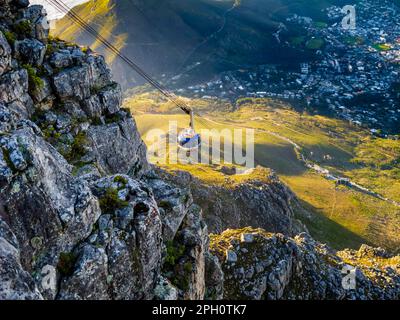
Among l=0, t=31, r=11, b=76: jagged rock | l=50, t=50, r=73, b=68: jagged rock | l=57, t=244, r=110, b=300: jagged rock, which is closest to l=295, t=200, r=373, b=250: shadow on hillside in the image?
l=50, t=50, r=73, b=68: jagged rock

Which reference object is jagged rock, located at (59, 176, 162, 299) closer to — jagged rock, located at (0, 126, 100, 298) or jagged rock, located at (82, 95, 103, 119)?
jagged rock, located at (0, 126, 100, 298)

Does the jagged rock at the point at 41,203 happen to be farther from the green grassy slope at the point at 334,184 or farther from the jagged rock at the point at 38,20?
the green grassy slope at the point at 334,184

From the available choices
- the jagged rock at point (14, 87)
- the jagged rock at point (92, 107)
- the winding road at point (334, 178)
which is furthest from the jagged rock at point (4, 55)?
the winding road at point (334, 178)

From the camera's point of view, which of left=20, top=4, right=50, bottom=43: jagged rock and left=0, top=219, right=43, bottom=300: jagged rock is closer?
left=0, top=219, right=43, bottom=300: jagged rock

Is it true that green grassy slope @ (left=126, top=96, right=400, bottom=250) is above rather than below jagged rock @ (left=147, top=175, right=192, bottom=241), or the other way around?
below

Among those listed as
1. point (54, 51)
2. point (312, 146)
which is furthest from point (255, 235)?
point (312, 146)

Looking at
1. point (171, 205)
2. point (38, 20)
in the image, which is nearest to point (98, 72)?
point (38, 20)
